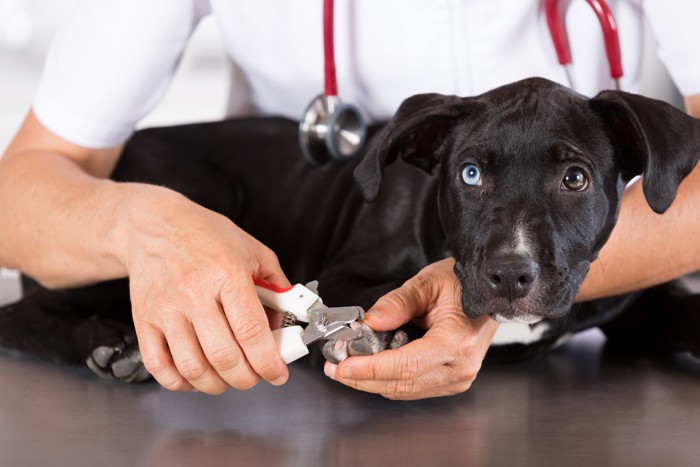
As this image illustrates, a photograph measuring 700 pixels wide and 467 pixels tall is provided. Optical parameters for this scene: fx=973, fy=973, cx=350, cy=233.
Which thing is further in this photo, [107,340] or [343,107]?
[343,107]

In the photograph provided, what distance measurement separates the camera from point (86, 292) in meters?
2.09

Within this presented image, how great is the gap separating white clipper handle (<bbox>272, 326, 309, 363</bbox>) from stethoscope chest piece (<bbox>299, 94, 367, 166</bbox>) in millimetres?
725

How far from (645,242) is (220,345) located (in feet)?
2.75

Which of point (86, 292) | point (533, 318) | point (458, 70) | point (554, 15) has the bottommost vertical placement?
point (86, 292)

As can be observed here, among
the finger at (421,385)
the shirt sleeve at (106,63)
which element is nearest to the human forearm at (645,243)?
the finger at (421,385)

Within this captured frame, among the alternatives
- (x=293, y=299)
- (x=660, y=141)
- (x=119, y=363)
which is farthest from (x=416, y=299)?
(x=119, y=363)

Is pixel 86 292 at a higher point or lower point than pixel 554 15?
lower

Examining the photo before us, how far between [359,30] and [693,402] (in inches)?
43.1

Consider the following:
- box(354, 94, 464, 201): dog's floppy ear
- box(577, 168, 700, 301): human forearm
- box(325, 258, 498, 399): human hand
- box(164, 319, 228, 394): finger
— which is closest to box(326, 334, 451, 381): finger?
box(325, 258, 498, 399): human hand

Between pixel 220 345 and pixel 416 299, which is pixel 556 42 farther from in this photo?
pixel 220 345

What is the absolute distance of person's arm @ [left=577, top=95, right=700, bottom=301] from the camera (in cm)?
178

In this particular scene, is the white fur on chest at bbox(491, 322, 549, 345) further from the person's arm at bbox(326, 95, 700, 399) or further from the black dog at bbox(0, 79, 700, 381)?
the person's arm at bbox(326, 95, 700, 399)

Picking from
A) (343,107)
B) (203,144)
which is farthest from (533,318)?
(203,144)

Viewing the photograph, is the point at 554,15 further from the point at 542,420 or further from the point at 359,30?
the point at 542,420
